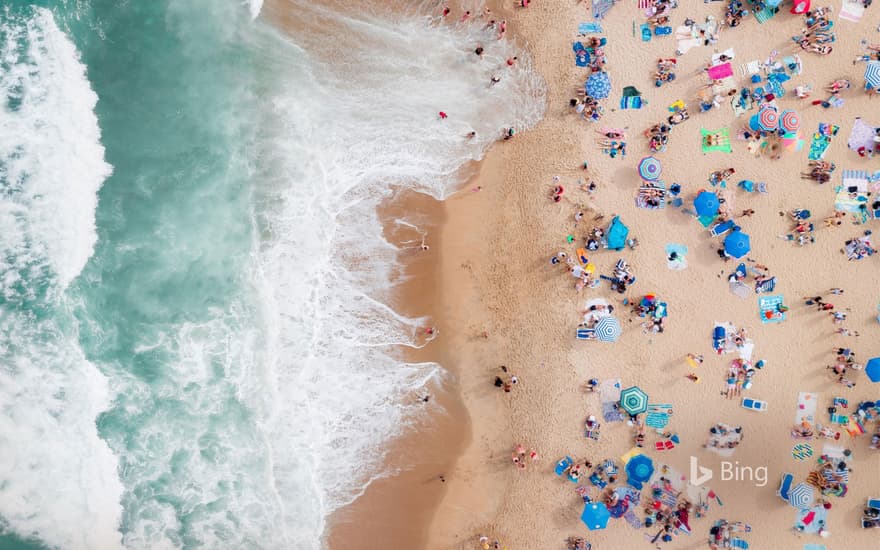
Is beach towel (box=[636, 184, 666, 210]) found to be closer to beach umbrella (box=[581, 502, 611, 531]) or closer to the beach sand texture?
the beach sand texture

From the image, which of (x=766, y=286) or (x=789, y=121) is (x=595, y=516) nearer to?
(x=766, y=286)

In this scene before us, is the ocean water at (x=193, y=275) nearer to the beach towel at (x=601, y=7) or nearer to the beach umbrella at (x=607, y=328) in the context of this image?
the beach umbrella at (x=607, y=328)

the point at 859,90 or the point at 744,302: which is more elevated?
the point at 859,90

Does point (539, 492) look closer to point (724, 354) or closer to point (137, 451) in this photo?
point (724, 354)

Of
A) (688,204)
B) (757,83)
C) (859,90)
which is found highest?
(859,90)

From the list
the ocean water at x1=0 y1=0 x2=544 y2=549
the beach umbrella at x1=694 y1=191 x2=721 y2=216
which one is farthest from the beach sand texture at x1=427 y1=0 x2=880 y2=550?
the ocean water at x1=0 y1=0 x2=544 y2=549

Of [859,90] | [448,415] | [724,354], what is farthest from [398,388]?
[859,90]
